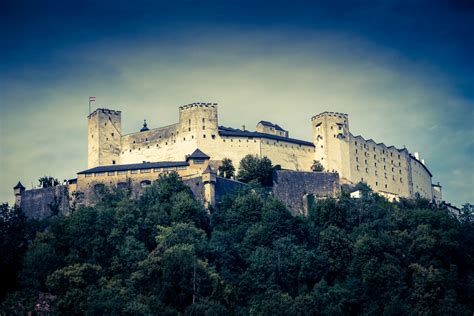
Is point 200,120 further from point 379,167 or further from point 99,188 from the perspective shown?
point 379,167

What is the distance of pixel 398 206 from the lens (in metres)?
69.3

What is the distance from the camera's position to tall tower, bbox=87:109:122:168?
77.2 metres

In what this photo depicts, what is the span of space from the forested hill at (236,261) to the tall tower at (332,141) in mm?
14006

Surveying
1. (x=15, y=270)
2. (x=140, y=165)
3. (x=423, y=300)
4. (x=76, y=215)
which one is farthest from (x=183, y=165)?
(x=423, y=300)

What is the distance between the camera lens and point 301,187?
71312 millimetres

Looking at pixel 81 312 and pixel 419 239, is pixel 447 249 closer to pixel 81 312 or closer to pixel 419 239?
pixel 419 239

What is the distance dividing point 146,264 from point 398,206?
Result: 79.6ft

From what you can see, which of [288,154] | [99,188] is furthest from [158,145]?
[288,154]

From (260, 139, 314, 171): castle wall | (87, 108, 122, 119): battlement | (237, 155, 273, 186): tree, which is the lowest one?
(237, 155, 273, 186): tree

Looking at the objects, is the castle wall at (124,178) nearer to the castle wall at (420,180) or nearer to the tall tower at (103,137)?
the tall tower at (103,137)

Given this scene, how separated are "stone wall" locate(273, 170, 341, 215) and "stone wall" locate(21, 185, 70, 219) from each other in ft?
51.5

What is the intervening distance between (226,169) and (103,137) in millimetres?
12316

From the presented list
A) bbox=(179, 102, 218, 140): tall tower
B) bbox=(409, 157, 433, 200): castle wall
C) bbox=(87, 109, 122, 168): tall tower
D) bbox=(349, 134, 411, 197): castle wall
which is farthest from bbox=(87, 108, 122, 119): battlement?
bbox=(409, 157, 433, 200): castle wall

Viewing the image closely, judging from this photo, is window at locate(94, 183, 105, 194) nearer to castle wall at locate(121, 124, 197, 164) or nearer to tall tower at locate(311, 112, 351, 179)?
castle wall at locate(121, 124, 197, 164)
